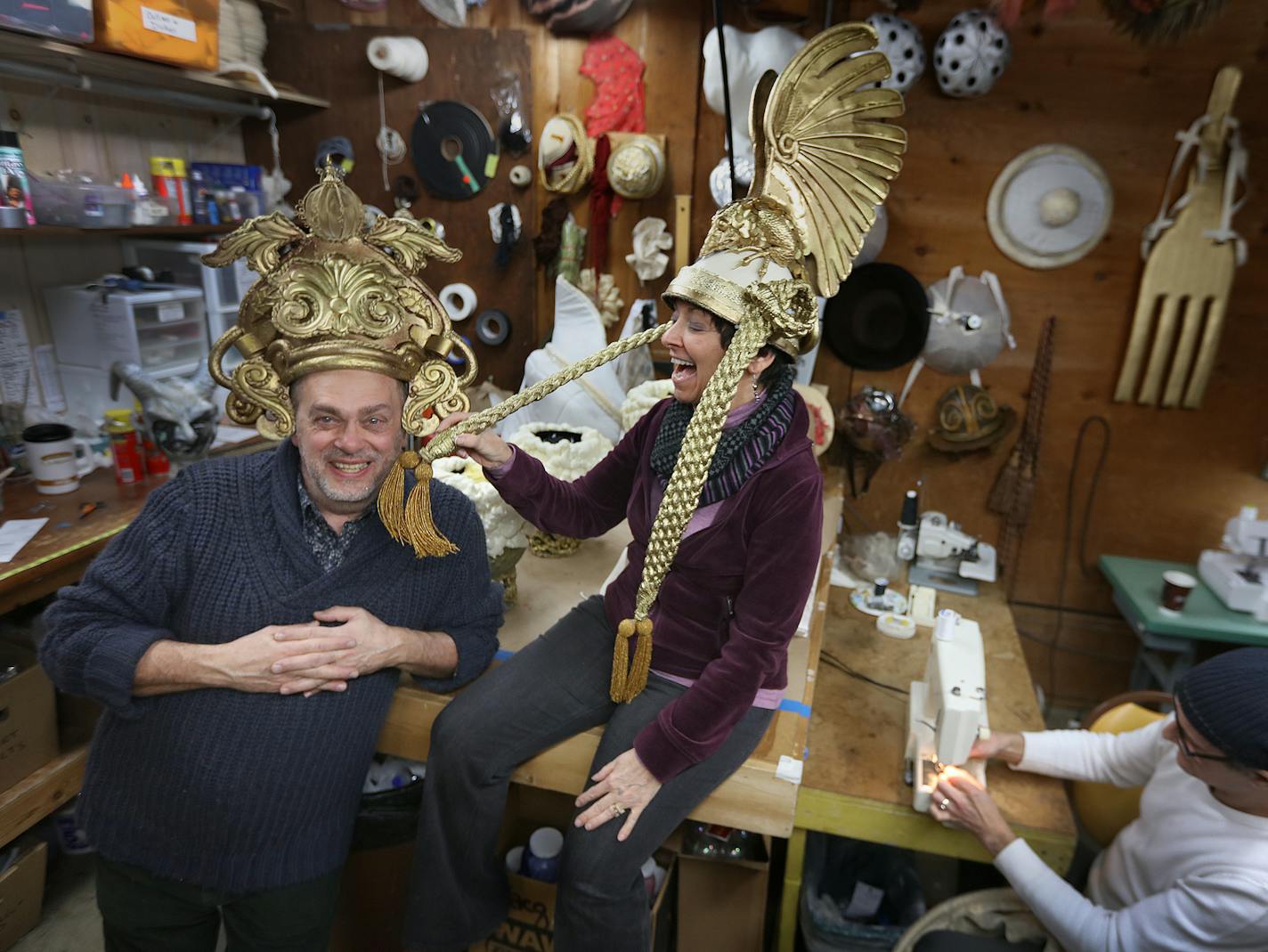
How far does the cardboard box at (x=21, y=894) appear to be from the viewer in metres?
1.96

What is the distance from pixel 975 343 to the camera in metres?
2.96

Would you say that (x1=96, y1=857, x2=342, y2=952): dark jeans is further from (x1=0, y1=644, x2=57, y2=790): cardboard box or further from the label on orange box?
the label on orange box

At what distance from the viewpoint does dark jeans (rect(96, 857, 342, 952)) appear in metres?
1.31

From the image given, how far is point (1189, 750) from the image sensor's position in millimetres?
1344

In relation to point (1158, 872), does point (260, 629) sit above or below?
above

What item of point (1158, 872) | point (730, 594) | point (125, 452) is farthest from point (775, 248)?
point (125, 452)

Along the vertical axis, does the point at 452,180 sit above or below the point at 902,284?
above

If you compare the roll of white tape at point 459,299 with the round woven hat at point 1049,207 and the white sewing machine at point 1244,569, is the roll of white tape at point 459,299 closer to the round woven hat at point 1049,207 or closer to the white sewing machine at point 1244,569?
the round woven hat at point 1049,207

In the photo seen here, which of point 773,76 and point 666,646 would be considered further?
point 666,646

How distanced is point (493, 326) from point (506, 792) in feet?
7.95

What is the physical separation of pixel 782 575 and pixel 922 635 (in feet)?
4.57

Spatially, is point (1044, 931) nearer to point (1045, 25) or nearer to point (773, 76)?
point (773, 76)

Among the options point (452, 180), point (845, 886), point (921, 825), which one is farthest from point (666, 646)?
point (452, 180)

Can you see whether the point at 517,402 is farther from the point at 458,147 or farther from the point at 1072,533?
the point at 1072,533
